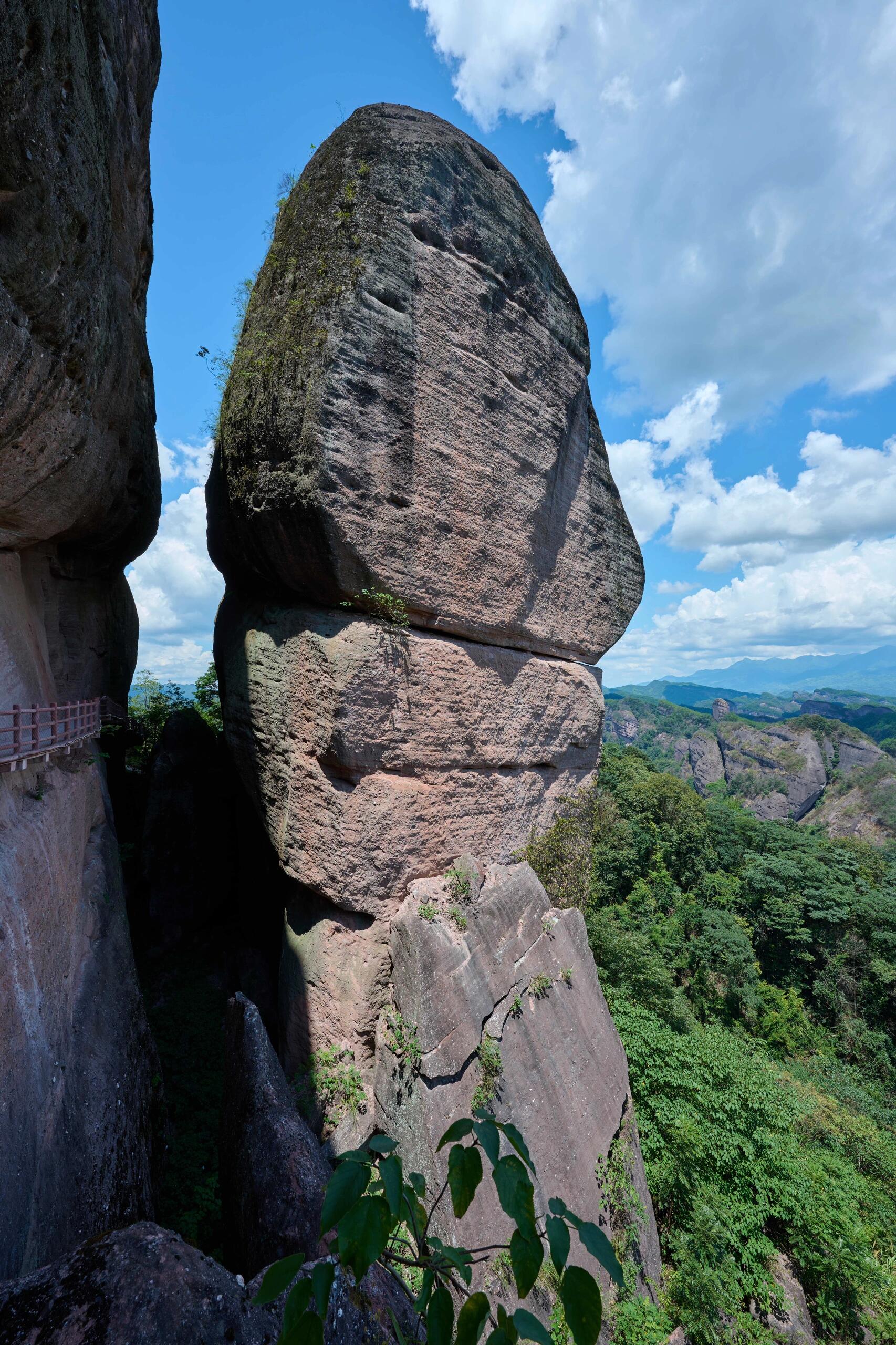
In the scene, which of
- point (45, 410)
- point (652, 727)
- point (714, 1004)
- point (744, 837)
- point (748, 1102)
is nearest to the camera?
point (45, 410)

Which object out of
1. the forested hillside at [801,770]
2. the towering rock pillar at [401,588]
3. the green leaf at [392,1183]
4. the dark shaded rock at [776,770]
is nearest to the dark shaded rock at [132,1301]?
the green leaf at [392,1183]

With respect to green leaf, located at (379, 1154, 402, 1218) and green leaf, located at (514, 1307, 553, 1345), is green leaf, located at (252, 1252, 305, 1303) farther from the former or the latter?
green leaf, located at (514, 1307, 553, 1345)

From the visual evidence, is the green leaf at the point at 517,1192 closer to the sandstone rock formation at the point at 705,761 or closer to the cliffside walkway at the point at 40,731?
the cliffside walkway at the point at 40,731

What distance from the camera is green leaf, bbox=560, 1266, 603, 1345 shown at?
49.2 inches

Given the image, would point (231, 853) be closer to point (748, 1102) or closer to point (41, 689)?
point (41, 689)

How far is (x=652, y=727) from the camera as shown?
148m

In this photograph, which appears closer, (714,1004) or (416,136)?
(416,136)

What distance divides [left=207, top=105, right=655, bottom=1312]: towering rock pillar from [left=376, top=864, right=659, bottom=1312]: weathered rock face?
1.3 inches

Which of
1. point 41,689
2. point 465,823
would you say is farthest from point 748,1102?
point 41,689

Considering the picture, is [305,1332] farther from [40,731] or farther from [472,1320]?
[40,731]

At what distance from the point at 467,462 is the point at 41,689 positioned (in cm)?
685

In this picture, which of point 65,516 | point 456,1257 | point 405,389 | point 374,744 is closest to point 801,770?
point 374,744

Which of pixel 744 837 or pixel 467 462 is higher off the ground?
pixel 467 462

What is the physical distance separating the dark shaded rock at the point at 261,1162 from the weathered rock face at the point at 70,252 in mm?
6299
